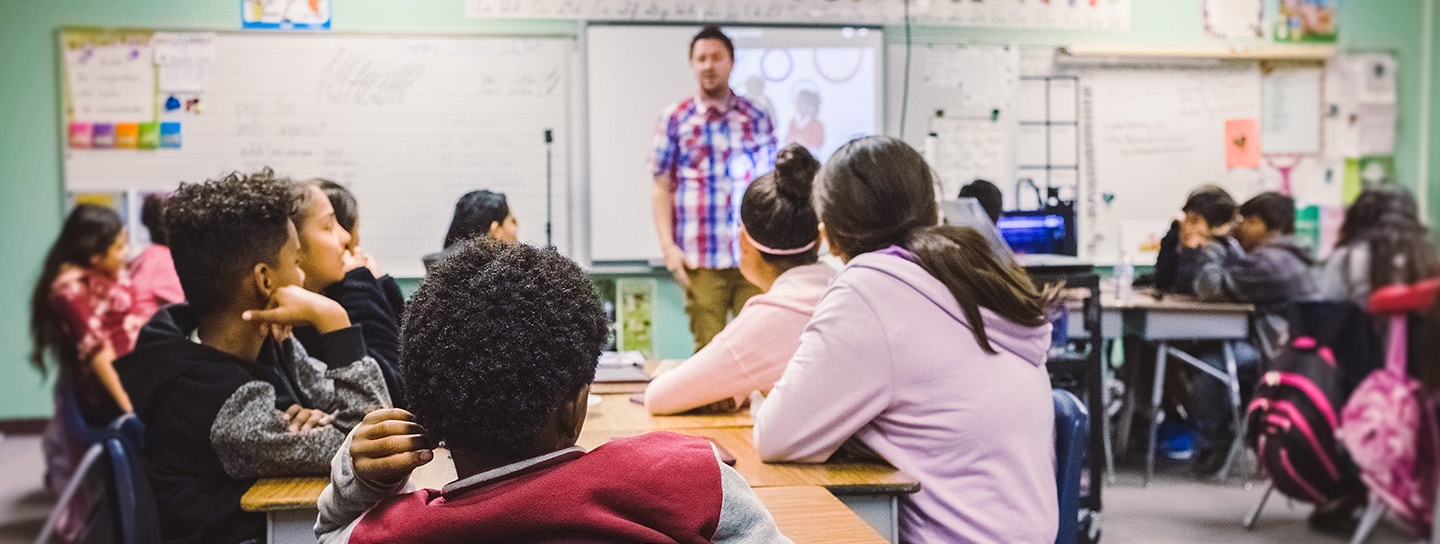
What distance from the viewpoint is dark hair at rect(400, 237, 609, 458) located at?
911 millimetres

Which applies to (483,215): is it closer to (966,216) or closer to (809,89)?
(966,216)

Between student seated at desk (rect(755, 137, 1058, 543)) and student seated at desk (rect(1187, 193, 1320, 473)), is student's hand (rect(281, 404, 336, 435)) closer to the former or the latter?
student seated at desk (rect(755, 137, 1058, 543))

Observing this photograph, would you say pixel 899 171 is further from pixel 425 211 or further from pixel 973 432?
pixel 425 211

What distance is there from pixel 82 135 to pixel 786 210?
3.97m

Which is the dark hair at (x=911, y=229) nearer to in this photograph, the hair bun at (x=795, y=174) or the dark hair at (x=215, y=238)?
the hair bun at (x=795, y=174)

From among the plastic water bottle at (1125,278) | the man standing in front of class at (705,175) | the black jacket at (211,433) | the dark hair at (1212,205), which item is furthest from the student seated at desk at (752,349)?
the dark hair at (1212,205)

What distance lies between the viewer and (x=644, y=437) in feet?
3.15

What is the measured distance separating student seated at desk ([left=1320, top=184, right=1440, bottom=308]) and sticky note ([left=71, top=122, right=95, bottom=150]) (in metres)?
5.12

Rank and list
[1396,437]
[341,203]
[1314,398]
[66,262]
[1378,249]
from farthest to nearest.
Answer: [1314,398], [66,262], [1378,249], [1396,437], [341,203]

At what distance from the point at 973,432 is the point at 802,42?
12.6ft

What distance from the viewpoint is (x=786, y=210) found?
89.0 inches

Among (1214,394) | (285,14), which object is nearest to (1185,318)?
(1214,394)

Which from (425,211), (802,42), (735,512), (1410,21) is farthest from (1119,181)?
(735,512)

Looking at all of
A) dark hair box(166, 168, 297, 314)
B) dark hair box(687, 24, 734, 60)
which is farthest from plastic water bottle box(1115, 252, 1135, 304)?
dark hair box(166, 168, 297, 314)
